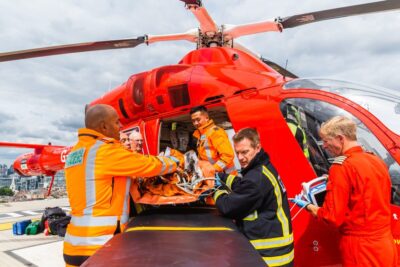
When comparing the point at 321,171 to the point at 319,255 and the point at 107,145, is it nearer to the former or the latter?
the point at 319,255

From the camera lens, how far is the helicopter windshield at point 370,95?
2980mm

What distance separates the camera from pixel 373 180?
212cm

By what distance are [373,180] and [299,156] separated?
1230mm

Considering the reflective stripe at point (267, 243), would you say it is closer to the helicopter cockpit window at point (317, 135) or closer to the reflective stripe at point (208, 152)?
the helicopter cockpit window at point (317, 135)

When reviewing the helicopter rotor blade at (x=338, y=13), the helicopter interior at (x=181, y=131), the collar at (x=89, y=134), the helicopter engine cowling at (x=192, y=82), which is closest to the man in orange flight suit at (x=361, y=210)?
the collar at (x=89, y=134)

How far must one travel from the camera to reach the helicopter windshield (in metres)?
2.98

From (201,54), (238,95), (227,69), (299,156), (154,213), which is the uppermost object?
(201,54)

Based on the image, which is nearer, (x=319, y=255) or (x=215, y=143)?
(x=319, y=255)

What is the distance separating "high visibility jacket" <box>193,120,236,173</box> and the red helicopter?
0.27 metres

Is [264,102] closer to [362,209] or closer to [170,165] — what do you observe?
[170,165]

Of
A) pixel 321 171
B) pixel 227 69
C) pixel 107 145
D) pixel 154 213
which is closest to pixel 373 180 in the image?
pixel 321 171

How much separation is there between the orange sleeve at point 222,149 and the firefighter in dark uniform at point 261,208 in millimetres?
1302

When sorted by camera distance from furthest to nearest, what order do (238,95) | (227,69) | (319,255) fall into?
(227,69), (238,95), (319,255)

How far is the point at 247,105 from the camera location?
12.9 feet
